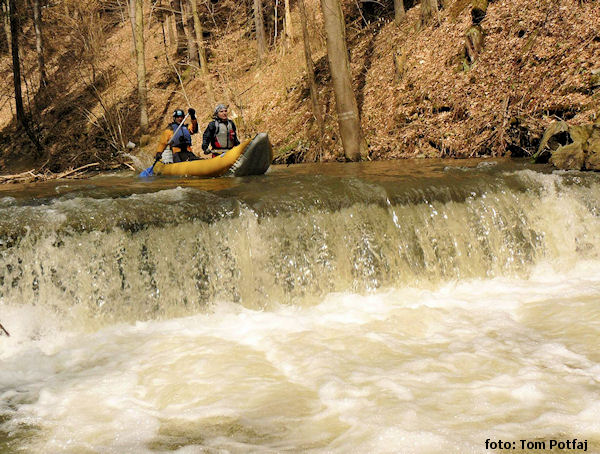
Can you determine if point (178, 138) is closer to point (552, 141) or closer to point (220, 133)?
point (220, 133)

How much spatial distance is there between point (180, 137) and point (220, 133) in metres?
1.21

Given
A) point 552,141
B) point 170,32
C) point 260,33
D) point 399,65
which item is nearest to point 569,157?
point 552,141

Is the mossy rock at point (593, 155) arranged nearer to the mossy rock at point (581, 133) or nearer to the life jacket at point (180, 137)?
the mossy rock at point (581, 133)

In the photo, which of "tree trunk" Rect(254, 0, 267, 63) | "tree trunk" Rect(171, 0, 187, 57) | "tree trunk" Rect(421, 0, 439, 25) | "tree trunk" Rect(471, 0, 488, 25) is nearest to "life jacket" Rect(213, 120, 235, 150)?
"tree trunk" Rect(471, 0, 488, 25)

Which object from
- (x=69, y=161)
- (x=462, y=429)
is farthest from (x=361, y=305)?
(x=69, y=161)

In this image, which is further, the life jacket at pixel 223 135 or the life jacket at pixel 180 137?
the life jacket at pixel 180 137

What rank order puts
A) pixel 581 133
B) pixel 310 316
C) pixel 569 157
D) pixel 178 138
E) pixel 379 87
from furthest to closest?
pixel 379 87, pixel 178 138, pixel 581 133, pixel 569 157, pixel 310 316

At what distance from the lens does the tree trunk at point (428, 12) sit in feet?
50.9

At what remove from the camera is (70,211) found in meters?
5.81

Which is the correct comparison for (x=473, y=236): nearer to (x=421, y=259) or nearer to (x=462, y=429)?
(x=421, y=259)

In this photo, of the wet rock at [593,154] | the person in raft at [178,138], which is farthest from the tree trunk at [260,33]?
the wet rock at [593,154]

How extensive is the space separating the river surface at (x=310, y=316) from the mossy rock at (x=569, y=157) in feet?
1.52

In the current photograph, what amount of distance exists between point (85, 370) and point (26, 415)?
0.80 meters

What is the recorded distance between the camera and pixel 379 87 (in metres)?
15.2
